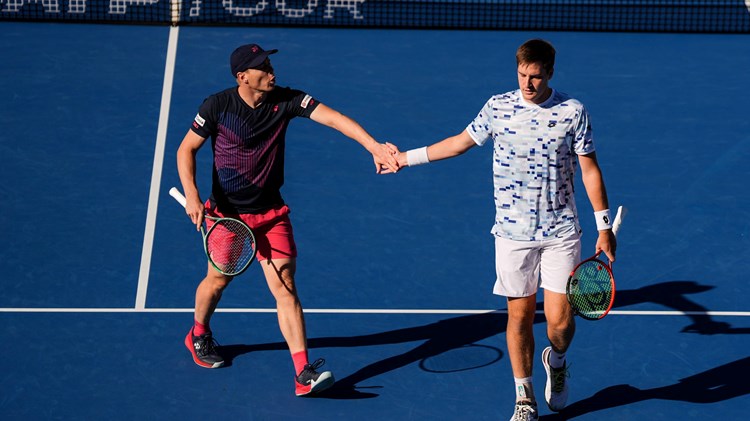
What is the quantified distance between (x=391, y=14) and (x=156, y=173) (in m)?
4.67

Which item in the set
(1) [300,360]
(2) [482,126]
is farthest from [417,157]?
(1) [300,360]

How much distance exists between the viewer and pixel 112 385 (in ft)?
24.6

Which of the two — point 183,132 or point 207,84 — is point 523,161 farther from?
point 207,84

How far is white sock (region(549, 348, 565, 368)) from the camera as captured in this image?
7148mm

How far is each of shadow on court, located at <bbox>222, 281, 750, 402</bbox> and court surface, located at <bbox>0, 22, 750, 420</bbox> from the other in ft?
0.06

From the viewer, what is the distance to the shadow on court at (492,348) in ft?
24.5

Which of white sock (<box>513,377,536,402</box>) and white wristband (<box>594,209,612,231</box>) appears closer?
white wristband (<box>594,209,612,231</box>)

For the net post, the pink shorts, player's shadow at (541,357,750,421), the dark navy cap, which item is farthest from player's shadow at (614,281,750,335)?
the net post

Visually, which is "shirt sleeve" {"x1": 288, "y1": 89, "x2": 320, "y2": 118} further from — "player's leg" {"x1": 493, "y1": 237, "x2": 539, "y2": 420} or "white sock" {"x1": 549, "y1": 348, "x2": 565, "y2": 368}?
"white sock" {"x1": 549, "y1": 348, "x2": 565, "y2": 368}

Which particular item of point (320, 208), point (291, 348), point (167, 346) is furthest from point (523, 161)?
point (320, 208)

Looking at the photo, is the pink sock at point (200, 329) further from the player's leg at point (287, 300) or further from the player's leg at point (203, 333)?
the player's leg at point (287, 300)

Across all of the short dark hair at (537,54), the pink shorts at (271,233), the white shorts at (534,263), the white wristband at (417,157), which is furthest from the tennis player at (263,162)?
the short dark hair at (537,54)

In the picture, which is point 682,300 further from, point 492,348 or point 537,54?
point 537,54

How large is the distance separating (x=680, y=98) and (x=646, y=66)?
86 centimetres
